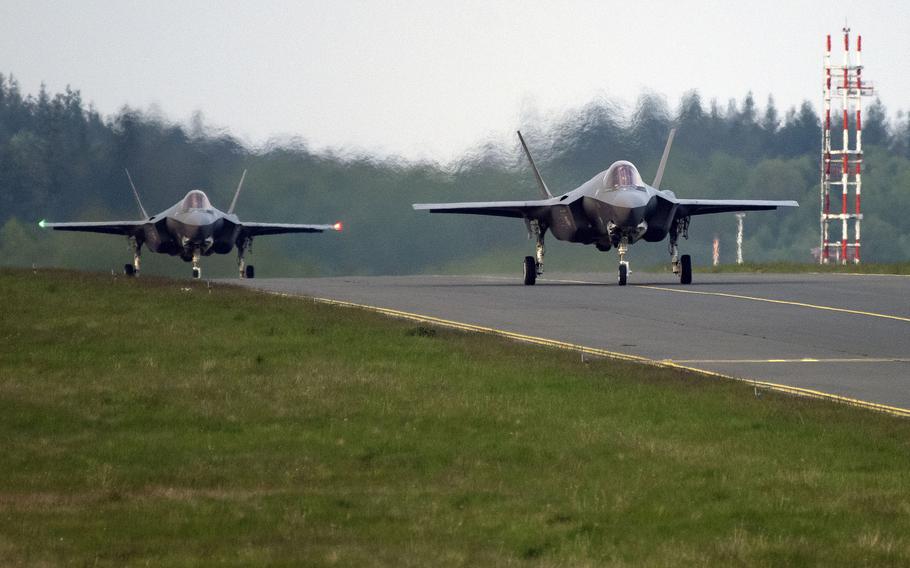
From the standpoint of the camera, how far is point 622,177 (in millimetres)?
34219

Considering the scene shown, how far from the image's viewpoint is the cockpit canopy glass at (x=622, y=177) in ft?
112

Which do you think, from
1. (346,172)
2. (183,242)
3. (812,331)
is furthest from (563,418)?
(346,172)

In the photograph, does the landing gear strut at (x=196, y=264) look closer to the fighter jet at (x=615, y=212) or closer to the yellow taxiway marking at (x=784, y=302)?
the fighter jet at (x=615, y=212)

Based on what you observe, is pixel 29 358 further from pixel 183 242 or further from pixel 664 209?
pixel 183 242

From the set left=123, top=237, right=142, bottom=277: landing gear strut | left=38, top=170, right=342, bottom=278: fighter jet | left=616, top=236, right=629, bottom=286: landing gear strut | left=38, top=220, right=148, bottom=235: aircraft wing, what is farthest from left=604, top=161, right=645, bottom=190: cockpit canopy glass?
left=38, top=220, right=148, bottom=235: aircraft wing

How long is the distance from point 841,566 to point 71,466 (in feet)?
23.7

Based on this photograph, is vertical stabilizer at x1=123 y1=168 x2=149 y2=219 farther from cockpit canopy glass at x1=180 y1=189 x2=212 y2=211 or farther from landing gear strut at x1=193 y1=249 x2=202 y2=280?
cockpit canopy glass at x1=180 y1=189 x2=212 y2=211

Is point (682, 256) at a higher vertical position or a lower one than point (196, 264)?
higher

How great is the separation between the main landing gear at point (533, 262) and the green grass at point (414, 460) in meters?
15.6

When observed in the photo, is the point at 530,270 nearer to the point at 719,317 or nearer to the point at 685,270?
the point at 685,270

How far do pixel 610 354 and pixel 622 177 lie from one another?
13.6 meters

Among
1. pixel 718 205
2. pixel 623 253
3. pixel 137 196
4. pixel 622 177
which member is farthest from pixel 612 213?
pixel 137 196

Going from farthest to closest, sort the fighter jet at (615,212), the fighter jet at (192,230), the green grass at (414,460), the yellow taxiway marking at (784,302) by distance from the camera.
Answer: the fighter jet at (192,230)
the fighter jet at (615,212)
the yellow taxiway marking at (784,302)
the green grass at (414,460)

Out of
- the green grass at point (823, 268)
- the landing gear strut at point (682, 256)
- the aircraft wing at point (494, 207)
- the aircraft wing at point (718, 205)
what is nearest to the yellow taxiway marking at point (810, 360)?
the aircraft wing at point (718, 205)
